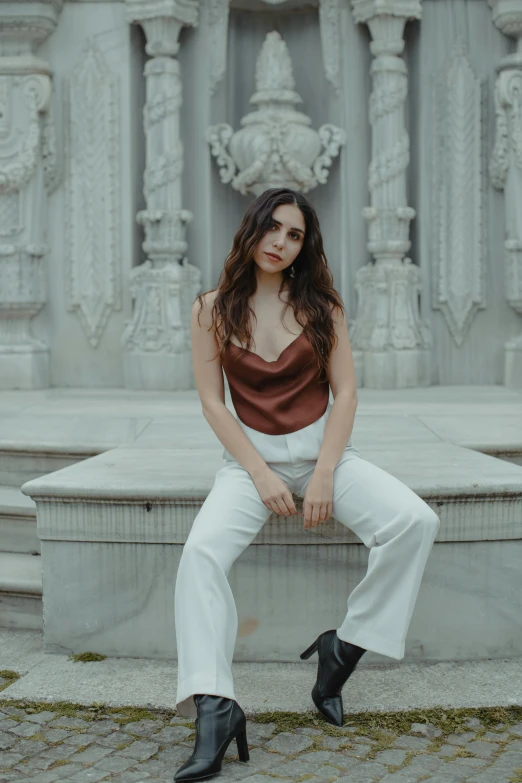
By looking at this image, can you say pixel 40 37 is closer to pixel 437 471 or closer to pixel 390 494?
pixel 437 471

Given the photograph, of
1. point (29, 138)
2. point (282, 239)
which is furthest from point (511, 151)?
point (282, 239)

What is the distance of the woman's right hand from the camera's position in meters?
2.92

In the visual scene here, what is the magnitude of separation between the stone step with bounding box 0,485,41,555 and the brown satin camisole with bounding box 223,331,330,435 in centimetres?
129

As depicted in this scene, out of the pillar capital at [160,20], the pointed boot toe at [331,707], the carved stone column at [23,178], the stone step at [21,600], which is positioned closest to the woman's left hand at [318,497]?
the pointed boot toe at [331,707]

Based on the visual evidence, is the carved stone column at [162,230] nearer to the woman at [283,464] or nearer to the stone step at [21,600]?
the stone step at [21,600]

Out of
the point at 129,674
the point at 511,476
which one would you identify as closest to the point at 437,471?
the point at 511,476

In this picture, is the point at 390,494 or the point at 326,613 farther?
the point at 326,613

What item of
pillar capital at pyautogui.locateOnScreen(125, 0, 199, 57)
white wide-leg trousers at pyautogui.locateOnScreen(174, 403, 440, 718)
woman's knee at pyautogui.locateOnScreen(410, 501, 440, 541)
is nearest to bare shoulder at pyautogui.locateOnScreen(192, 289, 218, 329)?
white wide-leg trousers at pyautogui.locateOnScreen(174, 403, 440, 718)

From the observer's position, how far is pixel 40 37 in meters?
6.56

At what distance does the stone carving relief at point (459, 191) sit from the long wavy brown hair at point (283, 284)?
3640 mm

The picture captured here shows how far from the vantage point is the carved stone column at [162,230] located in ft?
21.6

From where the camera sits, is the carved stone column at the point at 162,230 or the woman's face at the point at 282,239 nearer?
the woman's face at the point at 282,239

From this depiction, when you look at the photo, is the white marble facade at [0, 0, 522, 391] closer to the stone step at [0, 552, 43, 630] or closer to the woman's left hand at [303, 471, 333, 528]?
the stone step at [0, 552, 43, 630]

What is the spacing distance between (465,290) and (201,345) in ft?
12.8
